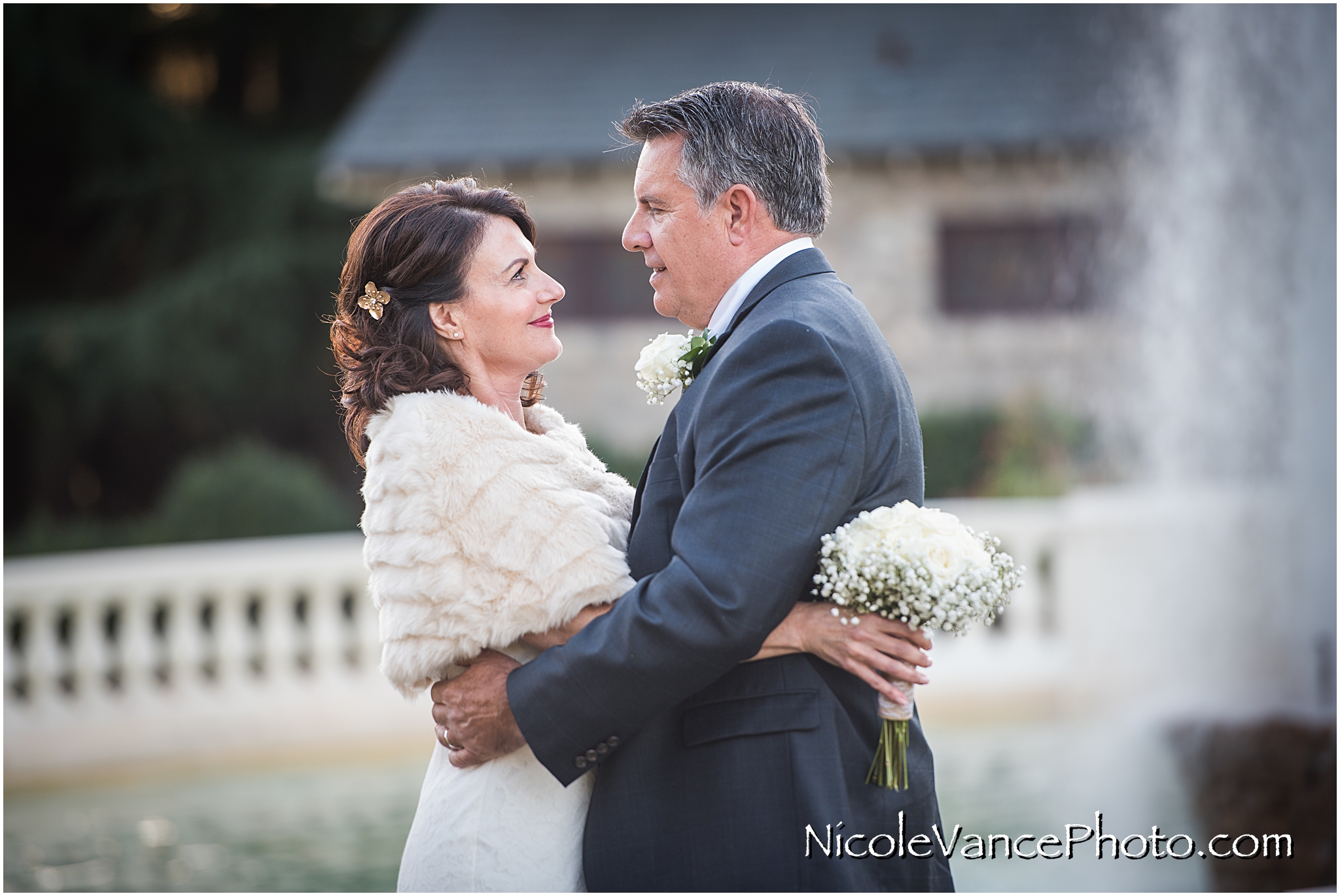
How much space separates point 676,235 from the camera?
9.10ft

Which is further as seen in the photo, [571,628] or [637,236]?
[637,236]

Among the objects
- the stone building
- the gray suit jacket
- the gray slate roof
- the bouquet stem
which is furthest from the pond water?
the gray slate roof

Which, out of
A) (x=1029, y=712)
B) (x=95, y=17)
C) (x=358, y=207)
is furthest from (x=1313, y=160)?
(x=95, y=17)

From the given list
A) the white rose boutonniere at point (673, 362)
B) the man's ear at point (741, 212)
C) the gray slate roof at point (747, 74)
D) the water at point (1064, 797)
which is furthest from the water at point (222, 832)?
the gray slate roof at point (747, 74)

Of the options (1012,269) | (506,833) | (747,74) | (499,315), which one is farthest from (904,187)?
(506,833)

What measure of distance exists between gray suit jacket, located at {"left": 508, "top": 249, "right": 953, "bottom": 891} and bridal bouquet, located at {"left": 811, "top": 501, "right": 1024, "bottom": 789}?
0.23ft

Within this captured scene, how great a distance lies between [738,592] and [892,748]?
0.53m

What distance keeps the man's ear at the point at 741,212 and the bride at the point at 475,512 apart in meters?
0.48

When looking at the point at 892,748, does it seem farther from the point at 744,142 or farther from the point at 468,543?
the point at 744,142

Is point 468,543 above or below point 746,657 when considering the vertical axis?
above

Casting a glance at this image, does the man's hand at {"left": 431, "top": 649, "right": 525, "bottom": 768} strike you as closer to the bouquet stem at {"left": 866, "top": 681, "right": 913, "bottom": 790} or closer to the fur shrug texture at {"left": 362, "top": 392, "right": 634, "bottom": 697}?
the fur shrug texture at {"left": 362, "top": 392, "right": 634, "bottom": 697}

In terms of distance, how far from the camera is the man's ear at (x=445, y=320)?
2.90 m

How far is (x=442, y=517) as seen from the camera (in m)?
2.61

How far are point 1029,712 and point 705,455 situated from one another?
20.9 ft
